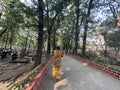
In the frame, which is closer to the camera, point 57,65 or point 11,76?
point 57,65

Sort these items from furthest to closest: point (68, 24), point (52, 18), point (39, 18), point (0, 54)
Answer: point (68, 24)
point (0, 54)
point (52, 18)
point (39, 18)

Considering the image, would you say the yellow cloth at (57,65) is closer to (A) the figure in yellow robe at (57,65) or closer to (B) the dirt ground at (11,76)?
(A) the figure in yellow robe at (57,65)

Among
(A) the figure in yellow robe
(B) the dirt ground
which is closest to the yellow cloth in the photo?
(A) the figure in yellow robe

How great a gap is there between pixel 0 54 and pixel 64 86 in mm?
30022

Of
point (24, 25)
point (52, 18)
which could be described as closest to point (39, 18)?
point (24, 25)

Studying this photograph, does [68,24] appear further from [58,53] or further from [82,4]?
[58,53]

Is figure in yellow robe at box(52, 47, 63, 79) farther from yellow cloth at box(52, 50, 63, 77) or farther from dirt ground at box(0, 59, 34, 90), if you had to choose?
dirt ground at box(0, 59, 34, 90)

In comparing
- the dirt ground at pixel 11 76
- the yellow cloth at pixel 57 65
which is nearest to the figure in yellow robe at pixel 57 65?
the yellow cloth at pixel 57 65

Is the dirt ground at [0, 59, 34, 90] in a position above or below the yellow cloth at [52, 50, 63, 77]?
below

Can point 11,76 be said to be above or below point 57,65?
below

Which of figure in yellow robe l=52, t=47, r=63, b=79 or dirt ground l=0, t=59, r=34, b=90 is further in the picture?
dirt ground l=0, t=59, r=34, b=90

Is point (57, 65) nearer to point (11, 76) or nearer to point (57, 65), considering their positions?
point (57, 65)

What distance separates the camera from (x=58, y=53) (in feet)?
29.8

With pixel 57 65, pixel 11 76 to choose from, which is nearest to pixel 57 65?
pixel 57 65
